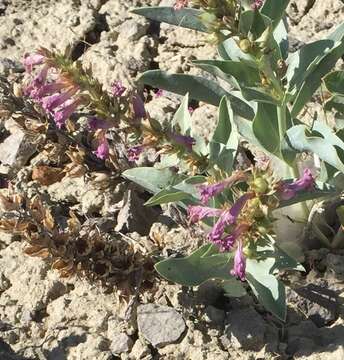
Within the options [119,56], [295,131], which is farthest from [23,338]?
[119,56]

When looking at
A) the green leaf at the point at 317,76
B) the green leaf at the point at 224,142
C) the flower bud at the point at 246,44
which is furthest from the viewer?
the green leaf at the point at 317,76

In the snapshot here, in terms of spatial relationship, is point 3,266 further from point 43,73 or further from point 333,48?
point 333,48

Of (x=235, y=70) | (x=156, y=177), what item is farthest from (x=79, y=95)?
(x=235, y=70)

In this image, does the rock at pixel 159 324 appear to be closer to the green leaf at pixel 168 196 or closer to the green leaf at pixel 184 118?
the green leaf at pixel 168 196

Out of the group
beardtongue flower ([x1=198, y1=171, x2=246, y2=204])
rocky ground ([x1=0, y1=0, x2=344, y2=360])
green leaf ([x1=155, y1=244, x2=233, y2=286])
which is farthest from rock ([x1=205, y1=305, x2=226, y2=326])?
beardtongue flower ([x1=198, y1=171, x2=246, y2=204])

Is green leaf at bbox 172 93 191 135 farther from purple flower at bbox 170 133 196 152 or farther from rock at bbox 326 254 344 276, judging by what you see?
rock at bbox 326 254 344 276

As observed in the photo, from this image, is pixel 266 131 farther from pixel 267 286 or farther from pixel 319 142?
pixel 267 286

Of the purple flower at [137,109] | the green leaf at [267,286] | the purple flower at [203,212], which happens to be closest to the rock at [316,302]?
the green leaf at [267,286]

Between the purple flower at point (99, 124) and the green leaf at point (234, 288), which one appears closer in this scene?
the purple flower at point (99, 124)
